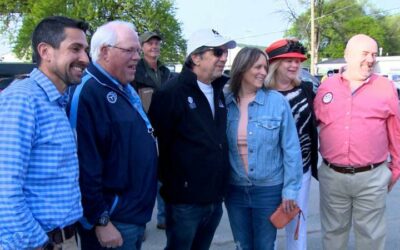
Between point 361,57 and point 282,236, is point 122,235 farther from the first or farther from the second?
point 282,236

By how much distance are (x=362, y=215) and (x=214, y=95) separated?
163 centimetres

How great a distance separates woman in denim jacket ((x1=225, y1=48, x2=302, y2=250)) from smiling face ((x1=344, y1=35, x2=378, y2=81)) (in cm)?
76

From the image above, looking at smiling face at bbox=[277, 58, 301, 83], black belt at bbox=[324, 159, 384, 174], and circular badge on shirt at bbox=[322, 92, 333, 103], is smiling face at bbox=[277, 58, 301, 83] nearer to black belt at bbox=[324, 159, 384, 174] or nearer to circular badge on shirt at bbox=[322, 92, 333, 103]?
circular badge on shirt at bbox=[322, 92, 333, 103]

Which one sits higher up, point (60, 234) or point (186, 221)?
point (60, 234)

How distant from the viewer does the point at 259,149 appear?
128 inches

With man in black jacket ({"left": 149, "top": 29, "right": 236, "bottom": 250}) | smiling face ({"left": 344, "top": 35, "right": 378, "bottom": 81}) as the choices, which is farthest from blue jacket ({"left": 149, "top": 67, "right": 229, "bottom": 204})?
smiling face ({"left": 344, "top": 35, "right": 378, "bottom": 81})

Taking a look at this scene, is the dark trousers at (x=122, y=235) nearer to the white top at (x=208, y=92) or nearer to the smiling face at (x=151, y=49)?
the white top at (x=208, y=92)

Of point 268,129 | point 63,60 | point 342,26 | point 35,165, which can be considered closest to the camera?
point 35,165

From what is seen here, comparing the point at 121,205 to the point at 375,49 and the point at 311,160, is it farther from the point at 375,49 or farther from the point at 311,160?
the point at 375,49

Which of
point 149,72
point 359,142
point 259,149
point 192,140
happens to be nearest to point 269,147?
point 259,149

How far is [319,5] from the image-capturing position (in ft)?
185

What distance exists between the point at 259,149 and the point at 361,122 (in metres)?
0.96

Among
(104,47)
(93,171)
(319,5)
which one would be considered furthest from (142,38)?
(319,5)

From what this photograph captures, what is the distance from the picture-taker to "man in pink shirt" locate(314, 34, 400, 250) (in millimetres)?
3670
